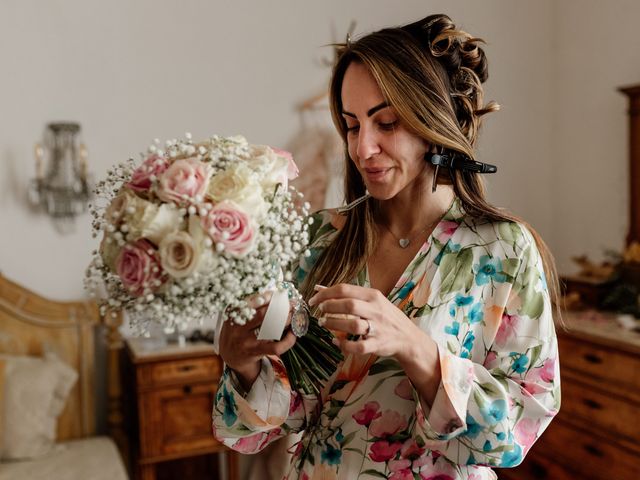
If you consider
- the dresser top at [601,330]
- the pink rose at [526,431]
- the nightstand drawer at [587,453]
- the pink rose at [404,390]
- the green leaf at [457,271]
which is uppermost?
the green leaf at [457,271]

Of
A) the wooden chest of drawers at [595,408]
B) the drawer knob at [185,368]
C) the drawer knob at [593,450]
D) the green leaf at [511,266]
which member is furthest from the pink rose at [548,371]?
the drawer knob at [185,368]

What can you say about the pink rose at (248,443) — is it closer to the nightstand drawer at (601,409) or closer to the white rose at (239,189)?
the white rose at (239,189)

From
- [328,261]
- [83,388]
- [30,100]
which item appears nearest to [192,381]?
[83,388]

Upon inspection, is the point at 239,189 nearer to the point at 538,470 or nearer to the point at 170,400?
the point at 170,400

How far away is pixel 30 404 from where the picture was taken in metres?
2.60

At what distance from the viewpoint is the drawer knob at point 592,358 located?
8.82 feet

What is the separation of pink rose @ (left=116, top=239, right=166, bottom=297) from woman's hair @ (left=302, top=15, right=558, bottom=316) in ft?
1.49

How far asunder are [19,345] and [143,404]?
0.62 meters

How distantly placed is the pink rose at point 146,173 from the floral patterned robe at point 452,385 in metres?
0.42

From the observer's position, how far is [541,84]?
383cm

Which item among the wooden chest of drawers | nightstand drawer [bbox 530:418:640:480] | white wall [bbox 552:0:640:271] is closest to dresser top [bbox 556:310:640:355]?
the wooden chest of drawers

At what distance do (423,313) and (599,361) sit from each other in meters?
1.91

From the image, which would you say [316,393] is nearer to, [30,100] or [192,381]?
[192,381]

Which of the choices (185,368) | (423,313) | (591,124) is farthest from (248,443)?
(591,124)
